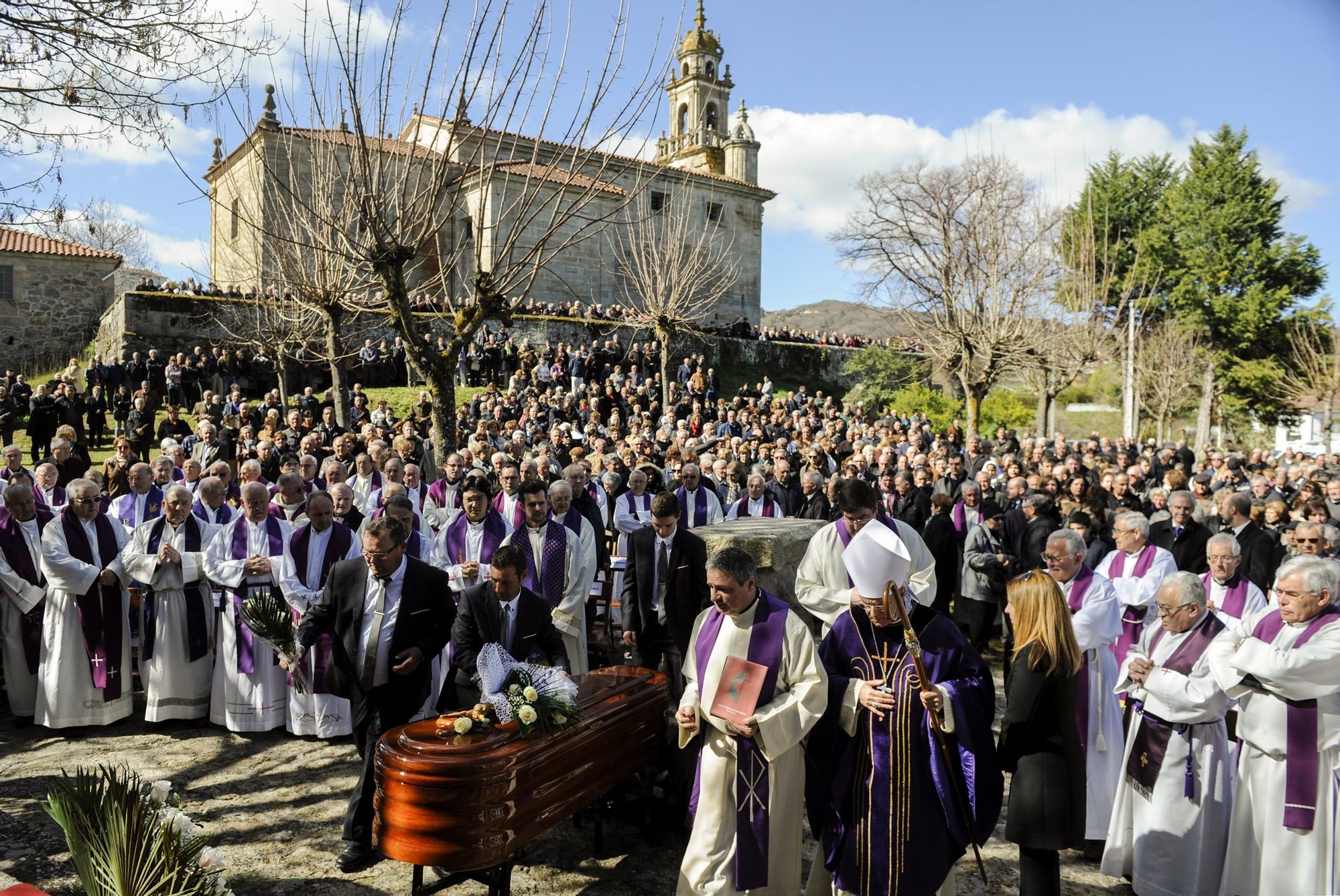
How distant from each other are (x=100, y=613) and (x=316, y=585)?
187 centimetres

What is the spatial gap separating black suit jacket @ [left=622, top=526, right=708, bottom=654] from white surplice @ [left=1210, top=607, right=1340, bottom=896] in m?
2.98

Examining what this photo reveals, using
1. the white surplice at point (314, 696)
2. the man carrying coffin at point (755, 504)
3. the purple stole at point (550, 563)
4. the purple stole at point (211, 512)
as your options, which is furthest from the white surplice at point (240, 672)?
the man carrying coffin at point (755, 504)

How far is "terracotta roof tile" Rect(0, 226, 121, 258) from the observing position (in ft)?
95.5

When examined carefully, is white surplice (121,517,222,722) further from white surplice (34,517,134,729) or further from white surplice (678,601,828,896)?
white surplice (678,601,828,896)

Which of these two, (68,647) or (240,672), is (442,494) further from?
(68,647)

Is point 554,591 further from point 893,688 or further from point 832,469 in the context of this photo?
point 832,469

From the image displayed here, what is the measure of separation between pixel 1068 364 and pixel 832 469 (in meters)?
13.6

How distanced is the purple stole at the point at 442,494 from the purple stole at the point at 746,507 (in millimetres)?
3320

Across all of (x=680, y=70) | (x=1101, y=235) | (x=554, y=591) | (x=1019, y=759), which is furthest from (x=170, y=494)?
(x=680, y=70)

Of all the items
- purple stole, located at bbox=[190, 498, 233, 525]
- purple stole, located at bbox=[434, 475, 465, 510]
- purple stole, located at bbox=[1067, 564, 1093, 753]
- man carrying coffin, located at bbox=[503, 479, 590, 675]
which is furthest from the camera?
purple stole, located at bbox=[434, 475, 465, 510]

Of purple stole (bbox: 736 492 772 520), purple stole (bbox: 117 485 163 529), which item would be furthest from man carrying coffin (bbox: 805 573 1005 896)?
purple stole (bbox: 117 485 163 529)

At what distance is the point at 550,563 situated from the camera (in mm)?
6887

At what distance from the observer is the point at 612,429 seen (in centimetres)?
1575

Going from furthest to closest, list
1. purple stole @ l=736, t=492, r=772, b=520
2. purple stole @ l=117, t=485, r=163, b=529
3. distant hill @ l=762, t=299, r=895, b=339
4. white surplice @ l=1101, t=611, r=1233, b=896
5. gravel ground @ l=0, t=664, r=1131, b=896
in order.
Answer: distant hill @ l=762, t=299, r=895, b=339 → purple stole @ l=736, t=492, r=772, b=520 → purple stole @ l=117, t=485, r=163, b=529 → gravel ground @ l=0, t=664, r=1131, b=896 → white surplice @ l=1101, t=611, r=1233, b=896
